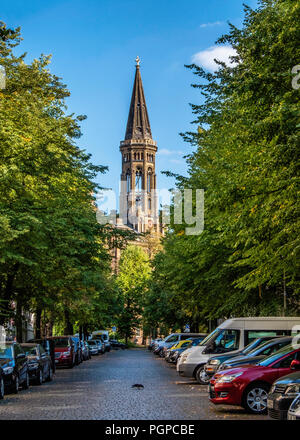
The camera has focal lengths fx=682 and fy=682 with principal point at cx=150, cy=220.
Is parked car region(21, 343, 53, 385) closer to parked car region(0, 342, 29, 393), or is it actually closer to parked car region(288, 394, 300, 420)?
parked car region(0, 342, 29, 393)

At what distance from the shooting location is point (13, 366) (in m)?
18.9

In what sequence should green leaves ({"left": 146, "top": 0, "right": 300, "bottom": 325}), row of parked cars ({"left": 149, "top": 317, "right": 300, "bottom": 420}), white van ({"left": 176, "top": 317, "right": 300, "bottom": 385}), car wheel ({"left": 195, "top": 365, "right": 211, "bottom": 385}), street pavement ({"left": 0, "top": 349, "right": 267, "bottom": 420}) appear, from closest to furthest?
row of parked cars ({"left": 149, "top": 317, "right": 300, "bottom": 420}), street pavement ({"left": 0, "top": 349, "right": 267, "bottom": 420}), green leaves ({"left": 146, "top": 0, "right": 300, "bottom": 325}), white van ({"left": 176, "top": 317, "right": 300, "bottom": 385}), car wheel ({"left": 195, "top": 365, "right": 211, "bottom": 385})

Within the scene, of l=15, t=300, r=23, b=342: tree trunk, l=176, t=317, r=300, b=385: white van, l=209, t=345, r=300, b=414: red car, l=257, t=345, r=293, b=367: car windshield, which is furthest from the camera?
l=15, t=300, r=23, b=342: tree trunk

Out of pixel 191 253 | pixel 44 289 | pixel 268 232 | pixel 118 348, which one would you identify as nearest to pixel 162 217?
pixel 191 253

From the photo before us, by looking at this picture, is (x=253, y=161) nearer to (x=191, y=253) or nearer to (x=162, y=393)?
(x=162, y=393)

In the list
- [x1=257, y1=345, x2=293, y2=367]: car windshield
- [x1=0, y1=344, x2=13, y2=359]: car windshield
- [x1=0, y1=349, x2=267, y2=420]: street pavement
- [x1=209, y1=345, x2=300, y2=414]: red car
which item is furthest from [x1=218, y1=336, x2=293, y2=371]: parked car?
[x1=0, y1=344, x2=13, y2=359]: car windshield

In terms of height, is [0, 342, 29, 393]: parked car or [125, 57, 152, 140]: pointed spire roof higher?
[125, 57, 152, 140]: pointed spire roof

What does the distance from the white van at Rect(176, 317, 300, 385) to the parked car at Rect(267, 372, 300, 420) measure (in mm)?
7863

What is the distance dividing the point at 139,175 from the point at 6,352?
15307cm

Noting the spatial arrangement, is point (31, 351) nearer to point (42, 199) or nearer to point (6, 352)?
point (6, 352)

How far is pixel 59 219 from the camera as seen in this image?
986 inches

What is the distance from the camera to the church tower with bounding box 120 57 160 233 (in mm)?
168500

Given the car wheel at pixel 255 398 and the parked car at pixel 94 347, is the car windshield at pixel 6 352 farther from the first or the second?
the parked car at pixel 94 347

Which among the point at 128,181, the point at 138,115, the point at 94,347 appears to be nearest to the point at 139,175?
the point at 128,181
